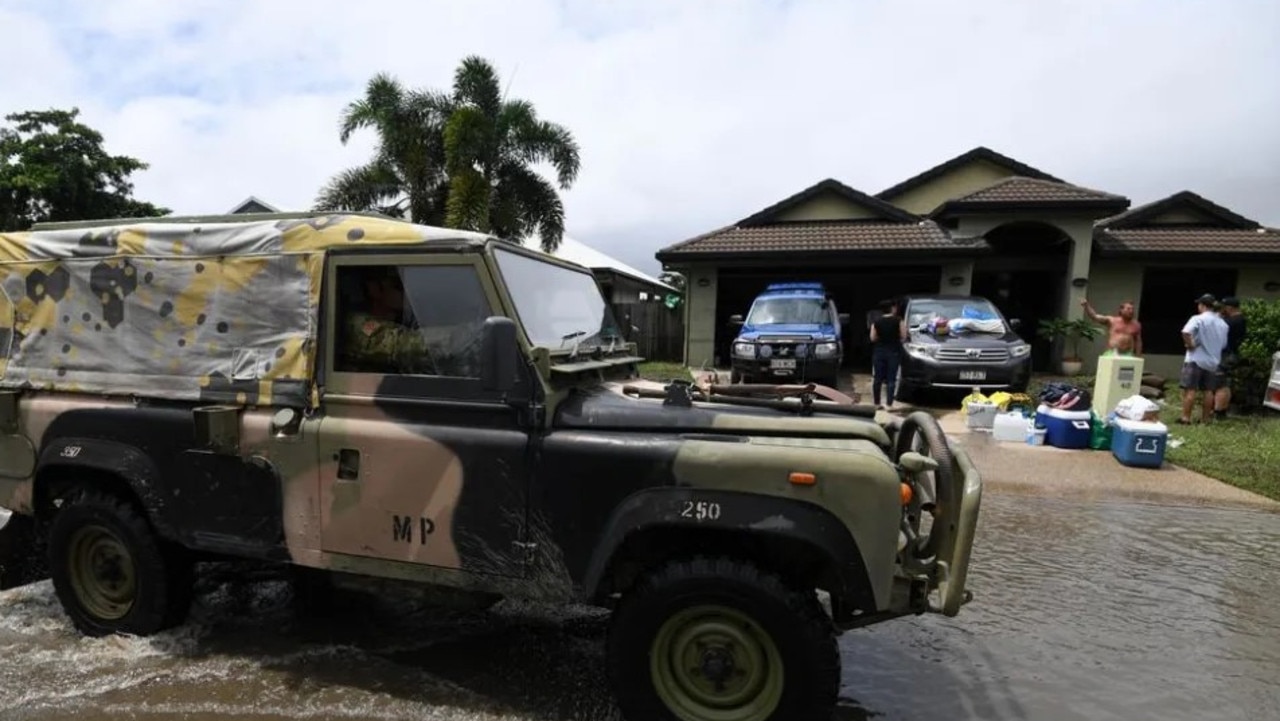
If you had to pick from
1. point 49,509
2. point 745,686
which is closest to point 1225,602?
point 745,686

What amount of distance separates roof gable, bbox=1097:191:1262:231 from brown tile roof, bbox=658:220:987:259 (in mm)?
4898

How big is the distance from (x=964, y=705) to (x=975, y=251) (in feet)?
43.7

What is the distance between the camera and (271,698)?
322 centimetres

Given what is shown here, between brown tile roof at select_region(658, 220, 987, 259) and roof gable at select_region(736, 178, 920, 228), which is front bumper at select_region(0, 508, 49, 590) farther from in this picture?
roof gable at select_region(736, 178, 920, 228)

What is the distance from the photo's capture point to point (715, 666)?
2.75 metres

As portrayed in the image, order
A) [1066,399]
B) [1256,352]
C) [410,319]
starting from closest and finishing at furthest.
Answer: [410,319] < [1066,399] < [1256,352]

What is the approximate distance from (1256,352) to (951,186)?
1055 centimetres

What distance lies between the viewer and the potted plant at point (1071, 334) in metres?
14.7

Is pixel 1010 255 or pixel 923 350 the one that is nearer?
pixel 923 350

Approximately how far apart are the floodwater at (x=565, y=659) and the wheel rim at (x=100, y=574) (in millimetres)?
180

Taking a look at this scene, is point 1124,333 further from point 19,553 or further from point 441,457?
point 19,553

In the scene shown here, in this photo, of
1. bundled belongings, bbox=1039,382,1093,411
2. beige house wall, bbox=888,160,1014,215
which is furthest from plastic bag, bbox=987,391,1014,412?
beige house wall, bbox=888,160,1014,215

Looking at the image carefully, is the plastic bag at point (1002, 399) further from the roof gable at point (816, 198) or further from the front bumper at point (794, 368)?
the roof gable at point (816, 198)

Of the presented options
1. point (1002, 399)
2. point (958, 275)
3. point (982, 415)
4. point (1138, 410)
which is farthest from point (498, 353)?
Answer: point (958, 275)
